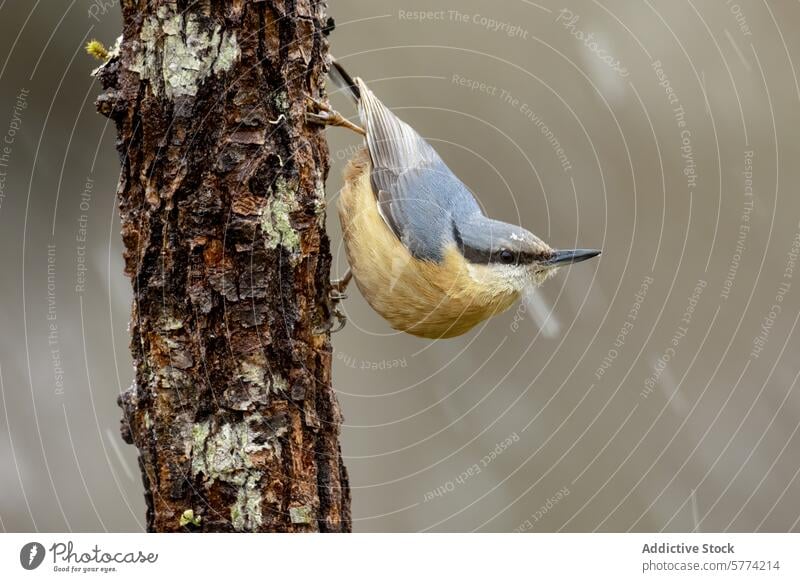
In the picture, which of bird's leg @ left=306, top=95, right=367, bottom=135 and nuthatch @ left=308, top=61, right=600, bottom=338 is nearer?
bird's leg @ left=306, top=95, right=367, bottom=135

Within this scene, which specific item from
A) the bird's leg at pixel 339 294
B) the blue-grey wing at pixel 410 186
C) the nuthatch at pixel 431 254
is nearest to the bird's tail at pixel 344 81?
the blue-grey wing at pixel 410 186

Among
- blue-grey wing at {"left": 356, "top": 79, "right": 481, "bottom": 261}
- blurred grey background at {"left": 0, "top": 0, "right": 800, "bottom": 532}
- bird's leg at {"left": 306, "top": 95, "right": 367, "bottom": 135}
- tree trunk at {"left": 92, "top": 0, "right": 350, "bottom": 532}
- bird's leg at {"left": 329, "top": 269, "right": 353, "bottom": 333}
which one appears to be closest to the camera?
tree trunk at {"left": 92, "top": 0, "right": 350, "bottom": 532}

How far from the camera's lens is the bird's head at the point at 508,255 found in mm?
3139

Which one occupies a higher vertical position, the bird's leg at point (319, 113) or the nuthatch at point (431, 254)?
the bird's leg at point (319, 113)

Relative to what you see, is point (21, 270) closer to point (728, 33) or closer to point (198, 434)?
point (198, 434)

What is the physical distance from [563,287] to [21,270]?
2.88 metres

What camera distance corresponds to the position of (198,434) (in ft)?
7.34

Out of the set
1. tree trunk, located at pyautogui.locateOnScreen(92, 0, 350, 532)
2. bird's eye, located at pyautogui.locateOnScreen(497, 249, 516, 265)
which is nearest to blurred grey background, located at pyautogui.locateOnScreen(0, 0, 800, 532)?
bird's eye, located at pyautogui.locateOnScreen(497, 249, 516, 265)

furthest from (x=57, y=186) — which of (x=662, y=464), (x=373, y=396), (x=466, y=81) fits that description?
(x=662, y=464)

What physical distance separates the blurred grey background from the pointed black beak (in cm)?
105

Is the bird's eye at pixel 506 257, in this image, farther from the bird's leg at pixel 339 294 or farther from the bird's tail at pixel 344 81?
the bird's tail at pixel 344 81

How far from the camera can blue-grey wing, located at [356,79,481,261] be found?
326cm

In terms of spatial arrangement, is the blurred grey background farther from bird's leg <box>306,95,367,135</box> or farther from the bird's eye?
bird's leg <box>306,95,367,135</box>

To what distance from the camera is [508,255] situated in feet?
10.4
